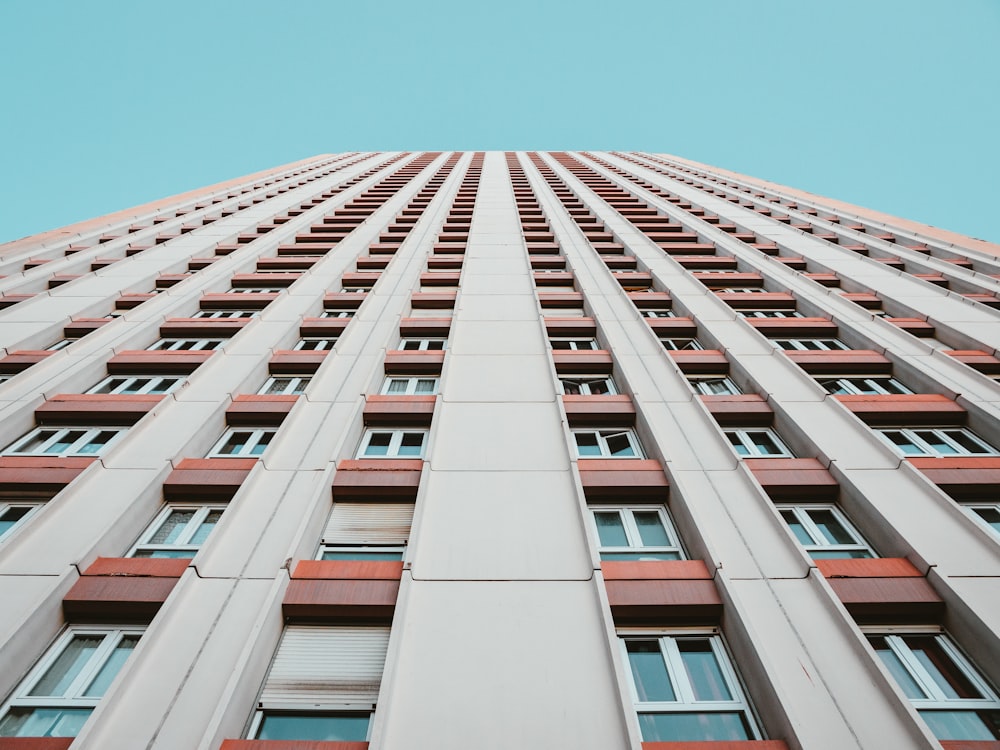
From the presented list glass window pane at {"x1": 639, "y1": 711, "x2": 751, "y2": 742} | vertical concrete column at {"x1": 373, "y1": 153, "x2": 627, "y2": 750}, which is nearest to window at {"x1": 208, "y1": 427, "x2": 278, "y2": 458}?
vertical concrete column at {"x1": 373, "y1": 153, "x2": 627, "y2": 750}

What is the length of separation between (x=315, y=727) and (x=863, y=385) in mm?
12646

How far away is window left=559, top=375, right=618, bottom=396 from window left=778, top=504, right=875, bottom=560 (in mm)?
4258

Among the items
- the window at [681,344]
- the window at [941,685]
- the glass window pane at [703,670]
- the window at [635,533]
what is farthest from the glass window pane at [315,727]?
the window at [681,344]

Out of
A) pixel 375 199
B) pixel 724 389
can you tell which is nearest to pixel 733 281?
pixel 724 389

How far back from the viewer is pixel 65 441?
9672 millimetres

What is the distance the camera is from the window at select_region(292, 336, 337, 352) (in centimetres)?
1330

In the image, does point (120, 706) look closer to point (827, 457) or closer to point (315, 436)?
point (315, 436)

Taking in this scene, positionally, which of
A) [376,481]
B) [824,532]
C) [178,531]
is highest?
[376,481]

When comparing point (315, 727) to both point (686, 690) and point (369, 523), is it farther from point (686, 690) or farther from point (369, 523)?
point (686, 690)

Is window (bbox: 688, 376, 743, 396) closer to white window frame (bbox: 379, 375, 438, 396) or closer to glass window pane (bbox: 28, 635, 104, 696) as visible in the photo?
white window frame (bbox: 379, 375, 438, 396)

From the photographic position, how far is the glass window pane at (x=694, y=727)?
17.1ft

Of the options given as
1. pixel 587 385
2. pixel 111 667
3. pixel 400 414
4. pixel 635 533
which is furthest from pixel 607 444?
pixel 111 667

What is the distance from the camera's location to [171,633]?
5.74m

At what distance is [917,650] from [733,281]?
42.5 ft
